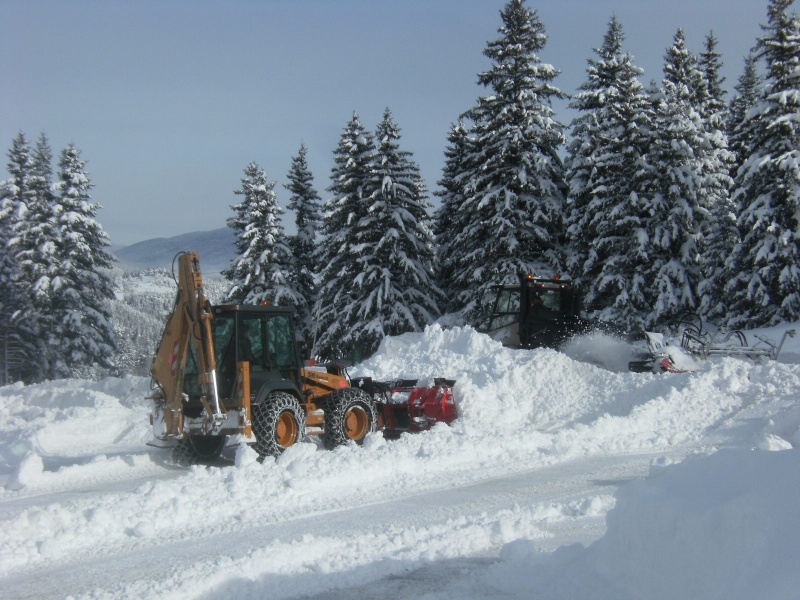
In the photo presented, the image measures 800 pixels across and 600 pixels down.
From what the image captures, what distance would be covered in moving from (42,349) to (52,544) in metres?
31.6

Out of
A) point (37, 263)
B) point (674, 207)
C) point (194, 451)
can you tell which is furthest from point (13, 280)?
point (674, 207)

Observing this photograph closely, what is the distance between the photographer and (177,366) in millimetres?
10172

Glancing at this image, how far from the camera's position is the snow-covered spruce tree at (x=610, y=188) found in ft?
85.1

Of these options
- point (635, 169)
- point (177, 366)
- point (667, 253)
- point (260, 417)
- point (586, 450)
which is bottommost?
point (586, 450)

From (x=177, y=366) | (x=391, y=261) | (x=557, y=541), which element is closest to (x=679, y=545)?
(x=557, y=541)

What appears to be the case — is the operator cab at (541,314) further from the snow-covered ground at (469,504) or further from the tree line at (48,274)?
the tree line at (48,274)

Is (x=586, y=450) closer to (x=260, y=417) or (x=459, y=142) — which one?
(x=260, y=417)

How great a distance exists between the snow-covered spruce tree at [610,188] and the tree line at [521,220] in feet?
0.26

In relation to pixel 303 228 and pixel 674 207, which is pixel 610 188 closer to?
pixel 674 207

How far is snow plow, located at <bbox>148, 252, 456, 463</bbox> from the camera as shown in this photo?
995 centimetres

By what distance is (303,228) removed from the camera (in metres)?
36.5

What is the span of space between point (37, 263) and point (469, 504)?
31242 millimetres

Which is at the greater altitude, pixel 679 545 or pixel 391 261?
pixel 391 261

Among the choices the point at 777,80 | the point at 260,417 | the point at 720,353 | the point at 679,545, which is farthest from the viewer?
the point at 777,80
